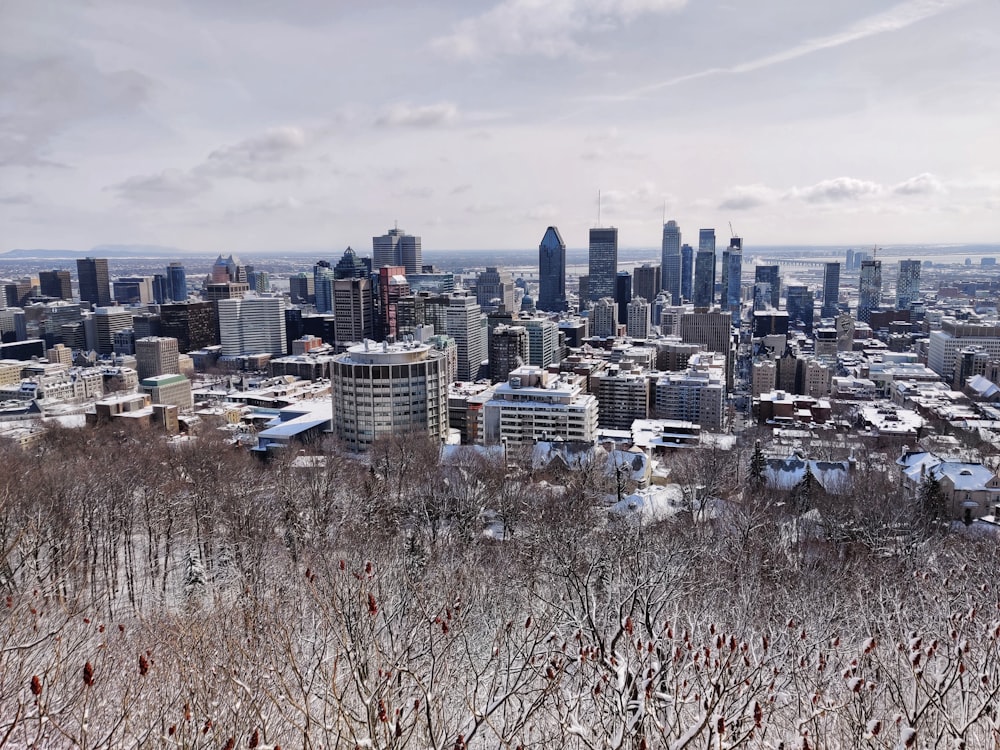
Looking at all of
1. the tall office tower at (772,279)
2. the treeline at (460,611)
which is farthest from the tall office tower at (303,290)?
the treeline at (460,611)

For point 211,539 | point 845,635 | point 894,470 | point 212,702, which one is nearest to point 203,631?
point 212,702

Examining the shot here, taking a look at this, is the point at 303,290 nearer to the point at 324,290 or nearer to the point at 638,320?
the point at 324,290

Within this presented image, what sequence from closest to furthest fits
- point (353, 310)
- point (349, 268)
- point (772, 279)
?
1. point (353, 310)
2. point (349, 268)
3. point (772, 279)

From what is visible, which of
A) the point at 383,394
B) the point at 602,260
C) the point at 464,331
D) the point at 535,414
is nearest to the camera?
the point at 383,394

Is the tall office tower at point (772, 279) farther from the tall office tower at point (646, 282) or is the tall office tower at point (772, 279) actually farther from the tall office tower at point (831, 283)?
the tall office tower at point (646, 282)

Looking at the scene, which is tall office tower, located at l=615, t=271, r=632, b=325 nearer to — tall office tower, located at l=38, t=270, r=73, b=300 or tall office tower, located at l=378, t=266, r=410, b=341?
tall office tower, located at l=378, t=266, r=410, b=341

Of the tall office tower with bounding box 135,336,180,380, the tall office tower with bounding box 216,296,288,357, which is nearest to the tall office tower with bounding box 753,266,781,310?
the tall office tower with bounding box 216,296,288,357

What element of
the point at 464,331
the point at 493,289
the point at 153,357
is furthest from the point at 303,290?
the point at 464,331
